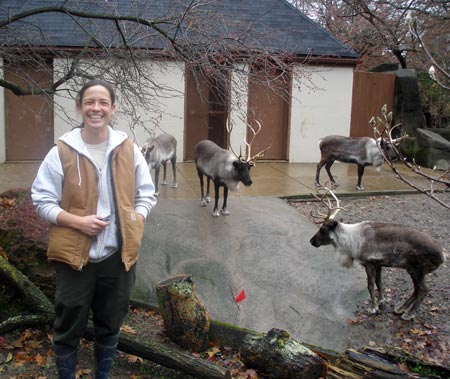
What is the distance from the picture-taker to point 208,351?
4.69 meters

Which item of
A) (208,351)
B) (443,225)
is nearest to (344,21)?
(443,225)

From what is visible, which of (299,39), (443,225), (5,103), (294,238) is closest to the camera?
(294,238)

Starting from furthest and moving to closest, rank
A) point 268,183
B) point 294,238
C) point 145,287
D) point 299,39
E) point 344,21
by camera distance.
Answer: point 344,21 → point 299,39 → point 268,183 → point 294,238 → point 145,287

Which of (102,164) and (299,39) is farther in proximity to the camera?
(299,39)

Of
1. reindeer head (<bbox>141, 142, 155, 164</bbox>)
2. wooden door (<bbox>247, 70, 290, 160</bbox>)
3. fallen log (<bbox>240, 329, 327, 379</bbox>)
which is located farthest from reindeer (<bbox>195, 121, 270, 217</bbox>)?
wooden door (<bbox>247, 70, 290, 160</bbox>)

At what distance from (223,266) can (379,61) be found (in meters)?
19.4

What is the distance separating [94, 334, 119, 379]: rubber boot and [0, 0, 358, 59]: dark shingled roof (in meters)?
3.71

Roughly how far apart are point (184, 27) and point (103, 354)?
14.0 feet

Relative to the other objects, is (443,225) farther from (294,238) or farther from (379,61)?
(379,61)

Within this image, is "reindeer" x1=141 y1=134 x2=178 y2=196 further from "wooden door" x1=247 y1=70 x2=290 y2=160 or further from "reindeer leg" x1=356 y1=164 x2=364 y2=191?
"wooden door" x1=247 y1=70 x2=290 y2=160

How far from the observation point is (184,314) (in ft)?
15.2

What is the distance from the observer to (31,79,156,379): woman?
2965 millimetres

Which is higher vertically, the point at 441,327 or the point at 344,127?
the point at 344,127

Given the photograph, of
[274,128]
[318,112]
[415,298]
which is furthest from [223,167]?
[318,112]
